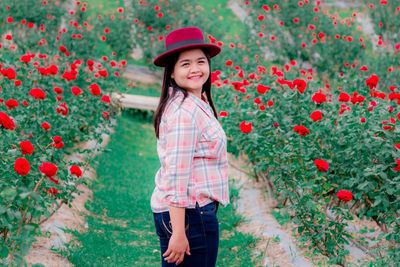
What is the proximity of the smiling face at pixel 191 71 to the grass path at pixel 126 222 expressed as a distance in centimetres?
213

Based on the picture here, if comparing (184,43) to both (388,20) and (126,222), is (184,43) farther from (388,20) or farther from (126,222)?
(388,20)

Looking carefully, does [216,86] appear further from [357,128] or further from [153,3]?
[153,3]

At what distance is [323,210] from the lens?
412cm

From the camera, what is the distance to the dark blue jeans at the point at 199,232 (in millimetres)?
2447

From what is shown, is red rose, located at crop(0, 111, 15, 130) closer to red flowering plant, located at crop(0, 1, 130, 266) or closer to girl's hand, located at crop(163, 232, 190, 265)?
red flowering plant, located at crop(0, 1, 130, 266)

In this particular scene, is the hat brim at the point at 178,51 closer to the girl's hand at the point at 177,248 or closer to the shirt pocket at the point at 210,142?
the shirt pocket at the point at 210,142

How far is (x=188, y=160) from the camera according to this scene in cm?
237

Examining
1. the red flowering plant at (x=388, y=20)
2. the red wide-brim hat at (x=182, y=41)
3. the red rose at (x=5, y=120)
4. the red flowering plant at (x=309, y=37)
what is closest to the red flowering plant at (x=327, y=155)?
the red wide-brim hat at (x=182, y=41)

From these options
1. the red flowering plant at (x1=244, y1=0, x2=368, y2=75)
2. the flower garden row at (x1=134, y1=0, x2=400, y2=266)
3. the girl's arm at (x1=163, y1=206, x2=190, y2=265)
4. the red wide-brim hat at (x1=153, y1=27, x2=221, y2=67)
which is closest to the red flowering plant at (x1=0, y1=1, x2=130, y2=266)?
the girl's arm at (x1=163, y1=206, x2=190, y2=265)

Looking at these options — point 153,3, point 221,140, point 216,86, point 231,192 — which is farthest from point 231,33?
point 221,140

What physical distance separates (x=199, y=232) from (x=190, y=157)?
0.29m

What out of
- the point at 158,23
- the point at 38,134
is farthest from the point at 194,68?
the point at 158,23

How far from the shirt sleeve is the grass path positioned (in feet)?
6.88

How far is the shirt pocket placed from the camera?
2.45 metres
